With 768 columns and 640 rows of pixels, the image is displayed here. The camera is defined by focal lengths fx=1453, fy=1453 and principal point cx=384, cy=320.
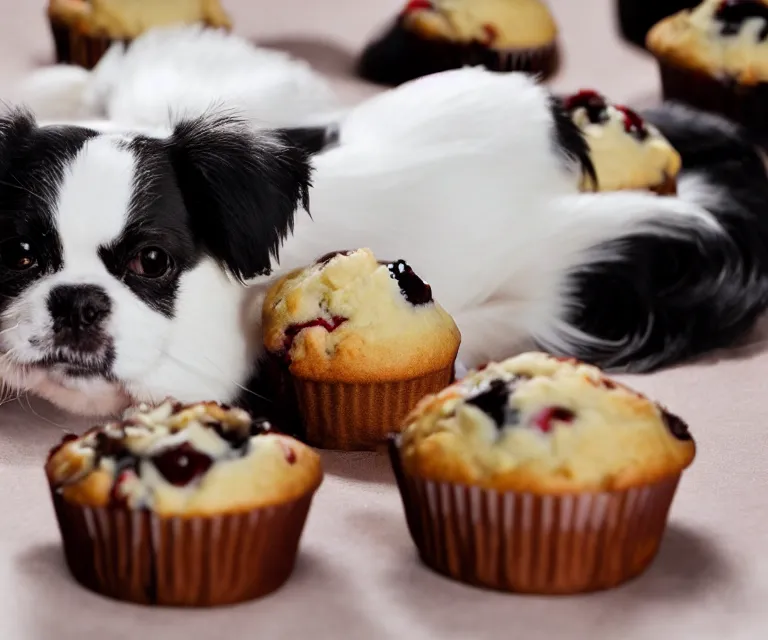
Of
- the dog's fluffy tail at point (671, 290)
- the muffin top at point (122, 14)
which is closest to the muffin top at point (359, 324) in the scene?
the dog's fluffy tail at point (671, 290)

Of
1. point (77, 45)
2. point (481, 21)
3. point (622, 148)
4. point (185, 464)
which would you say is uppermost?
point (185, 464)

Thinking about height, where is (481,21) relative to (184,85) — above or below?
below

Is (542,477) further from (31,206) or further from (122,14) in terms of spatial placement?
(122,14)

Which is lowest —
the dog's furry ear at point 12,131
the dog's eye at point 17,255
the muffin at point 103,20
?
the muffin at point 103,20

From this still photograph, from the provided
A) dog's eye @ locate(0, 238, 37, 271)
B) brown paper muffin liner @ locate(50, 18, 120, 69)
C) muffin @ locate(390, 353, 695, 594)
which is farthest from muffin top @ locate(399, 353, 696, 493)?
brown paper muffin liner @ locate(50, 18, 120, 69)

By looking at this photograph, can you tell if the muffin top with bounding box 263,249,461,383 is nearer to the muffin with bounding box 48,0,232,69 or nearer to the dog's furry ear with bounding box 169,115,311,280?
the dog's furry ear with bounding box 169,115,311,280

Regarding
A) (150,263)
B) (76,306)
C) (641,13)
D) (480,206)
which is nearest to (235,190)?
(150,263)

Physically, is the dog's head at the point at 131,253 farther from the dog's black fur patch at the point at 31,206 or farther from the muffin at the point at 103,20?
the muffin at the point at 103,20

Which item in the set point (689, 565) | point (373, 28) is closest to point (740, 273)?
point (689, 565)
